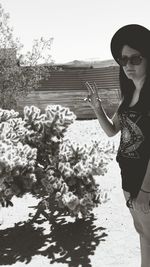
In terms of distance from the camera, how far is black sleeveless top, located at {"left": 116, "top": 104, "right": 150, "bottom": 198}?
7.32ft

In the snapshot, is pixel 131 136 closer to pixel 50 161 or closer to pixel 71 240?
pixel 71 240

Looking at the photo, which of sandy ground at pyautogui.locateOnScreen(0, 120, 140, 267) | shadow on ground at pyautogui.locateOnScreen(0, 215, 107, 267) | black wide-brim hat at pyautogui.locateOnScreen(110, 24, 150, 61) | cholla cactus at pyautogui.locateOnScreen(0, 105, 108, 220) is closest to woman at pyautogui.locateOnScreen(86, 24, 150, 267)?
black wide-brim hat at pyautogui.locateOnScreen(110, 24, 150, 61)

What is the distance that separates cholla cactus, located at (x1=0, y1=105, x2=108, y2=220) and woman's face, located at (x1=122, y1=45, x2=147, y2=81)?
1689 mm

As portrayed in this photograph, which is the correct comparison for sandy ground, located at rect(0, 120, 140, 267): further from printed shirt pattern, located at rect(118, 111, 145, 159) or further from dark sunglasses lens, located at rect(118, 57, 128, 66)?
dark sunglasses lens, located at rect(118, 57, 128, 66)

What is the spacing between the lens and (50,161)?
14.4 feet

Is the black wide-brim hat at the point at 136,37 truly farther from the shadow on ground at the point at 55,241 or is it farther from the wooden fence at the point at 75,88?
the wooden fence at the point at 75,88

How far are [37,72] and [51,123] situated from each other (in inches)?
312

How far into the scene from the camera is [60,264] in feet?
11.3

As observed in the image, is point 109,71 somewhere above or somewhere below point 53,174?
above

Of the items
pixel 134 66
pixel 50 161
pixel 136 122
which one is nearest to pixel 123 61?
pixel 134 66

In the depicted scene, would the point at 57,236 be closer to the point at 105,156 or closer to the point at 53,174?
the point at 53,174

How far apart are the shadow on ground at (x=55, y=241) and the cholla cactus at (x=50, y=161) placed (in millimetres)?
252

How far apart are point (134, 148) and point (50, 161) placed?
7.32 feet

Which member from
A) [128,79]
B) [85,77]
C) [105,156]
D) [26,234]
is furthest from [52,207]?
[85,77]
